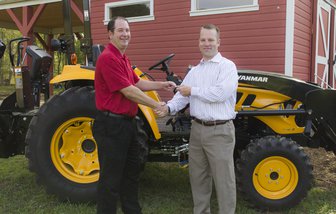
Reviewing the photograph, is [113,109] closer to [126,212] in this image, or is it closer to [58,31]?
[126,212]

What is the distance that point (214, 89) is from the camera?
9.62 feet

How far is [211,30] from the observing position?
2977 millimetres

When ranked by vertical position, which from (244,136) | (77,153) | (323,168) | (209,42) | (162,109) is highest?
(209,42)

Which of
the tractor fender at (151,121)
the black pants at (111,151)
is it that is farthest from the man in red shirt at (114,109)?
the tractor fender at (151,121)

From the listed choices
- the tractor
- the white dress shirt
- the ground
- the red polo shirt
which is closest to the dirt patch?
the ground

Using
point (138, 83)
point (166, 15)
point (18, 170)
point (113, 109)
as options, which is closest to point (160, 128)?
point (138, 83)

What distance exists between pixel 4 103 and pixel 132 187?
219 cm

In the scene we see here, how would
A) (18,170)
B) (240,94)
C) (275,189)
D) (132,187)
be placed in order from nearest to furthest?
1. (132,187)
2. (275,189)
3. (240,94)
4. (18,170)

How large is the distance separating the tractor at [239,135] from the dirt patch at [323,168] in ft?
2.32

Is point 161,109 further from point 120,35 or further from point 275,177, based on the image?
point 275,177

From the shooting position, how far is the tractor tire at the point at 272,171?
12.4ft

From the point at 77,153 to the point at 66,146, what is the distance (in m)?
0.14

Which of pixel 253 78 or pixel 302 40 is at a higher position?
pixel 302 40

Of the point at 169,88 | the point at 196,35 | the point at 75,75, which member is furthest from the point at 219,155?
the point at 196,35
